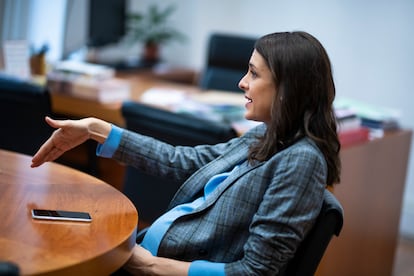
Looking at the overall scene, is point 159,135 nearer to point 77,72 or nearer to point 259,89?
point 259,89

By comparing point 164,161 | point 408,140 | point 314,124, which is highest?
point 314,124

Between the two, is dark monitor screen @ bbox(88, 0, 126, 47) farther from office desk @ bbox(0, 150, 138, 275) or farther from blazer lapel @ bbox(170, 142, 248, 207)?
blazer lapel @ bbox(170, 142, 248, 207)

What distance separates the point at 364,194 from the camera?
8.89ft

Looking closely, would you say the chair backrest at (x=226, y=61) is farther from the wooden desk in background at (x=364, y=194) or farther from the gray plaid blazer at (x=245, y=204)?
the gray plaid blazer at (x=245, y=204)

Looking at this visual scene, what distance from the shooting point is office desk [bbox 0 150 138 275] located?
127 centimetres

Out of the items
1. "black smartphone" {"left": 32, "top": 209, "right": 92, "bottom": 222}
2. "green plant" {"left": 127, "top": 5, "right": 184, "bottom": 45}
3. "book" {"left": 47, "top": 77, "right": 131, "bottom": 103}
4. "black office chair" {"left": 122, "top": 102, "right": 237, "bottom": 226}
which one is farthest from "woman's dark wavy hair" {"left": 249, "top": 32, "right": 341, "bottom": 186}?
"green plant" {"left": 127, "top": 5, "right": 184, "bottom": 45}

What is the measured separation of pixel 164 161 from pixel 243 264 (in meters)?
0.49

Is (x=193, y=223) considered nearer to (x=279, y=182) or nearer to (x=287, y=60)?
(x=279, y=182)

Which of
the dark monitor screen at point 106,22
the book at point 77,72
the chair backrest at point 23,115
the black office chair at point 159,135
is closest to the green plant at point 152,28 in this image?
the dark monitor screen at point 106,22

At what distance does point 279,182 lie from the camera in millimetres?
1437

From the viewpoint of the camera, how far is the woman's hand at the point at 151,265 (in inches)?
59.1

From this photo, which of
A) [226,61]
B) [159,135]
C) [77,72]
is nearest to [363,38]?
[226,61]

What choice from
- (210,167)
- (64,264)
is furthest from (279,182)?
(64,264)

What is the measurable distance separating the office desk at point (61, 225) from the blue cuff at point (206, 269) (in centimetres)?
15
